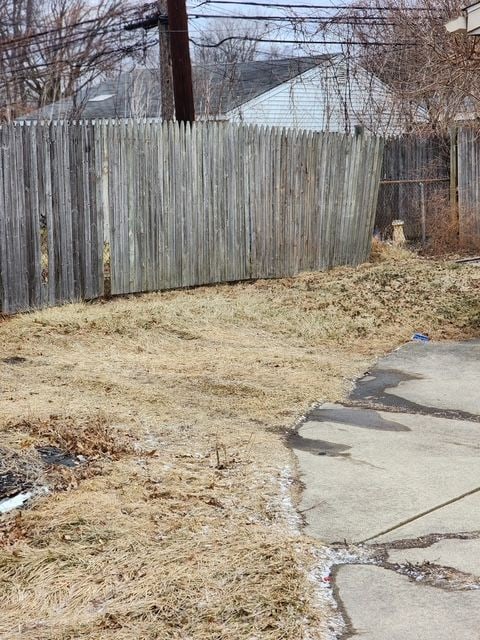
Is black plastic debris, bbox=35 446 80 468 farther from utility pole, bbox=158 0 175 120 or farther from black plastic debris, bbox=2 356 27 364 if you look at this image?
utility pole, bbox=158 0 175 120

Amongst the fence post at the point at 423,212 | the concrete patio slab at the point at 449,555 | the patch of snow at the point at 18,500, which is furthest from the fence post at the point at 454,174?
the patch of snow at the point at 18,500

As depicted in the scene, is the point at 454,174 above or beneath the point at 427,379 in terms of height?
above

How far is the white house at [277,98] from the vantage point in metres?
24.5

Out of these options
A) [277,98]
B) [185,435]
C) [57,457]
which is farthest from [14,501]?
[277,98]

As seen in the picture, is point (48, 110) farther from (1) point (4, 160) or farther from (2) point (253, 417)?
(2) point (253, 417)

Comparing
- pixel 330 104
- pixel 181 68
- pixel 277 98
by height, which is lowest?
pixel 181 68

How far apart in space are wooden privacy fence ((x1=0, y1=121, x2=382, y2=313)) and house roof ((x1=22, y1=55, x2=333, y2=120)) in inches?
593

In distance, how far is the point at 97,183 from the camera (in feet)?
34.0

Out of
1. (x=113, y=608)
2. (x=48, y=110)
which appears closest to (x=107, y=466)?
(x=113, y=608)

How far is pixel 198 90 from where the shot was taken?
111 ft

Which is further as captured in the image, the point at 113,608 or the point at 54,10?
the point at 54,10

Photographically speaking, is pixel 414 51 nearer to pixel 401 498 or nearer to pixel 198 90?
pixel 198 90

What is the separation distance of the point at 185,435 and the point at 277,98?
25.3 meters

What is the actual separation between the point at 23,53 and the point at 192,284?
27521 millimetres
